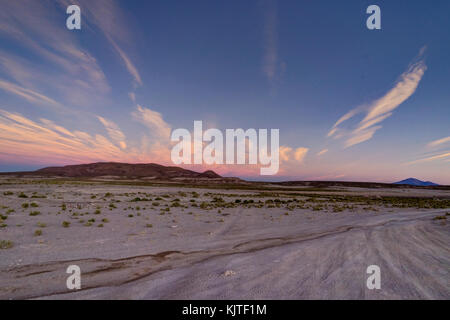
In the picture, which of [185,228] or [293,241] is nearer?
[293,241]

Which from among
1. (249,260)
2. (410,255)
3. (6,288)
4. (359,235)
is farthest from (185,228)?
(410,255)

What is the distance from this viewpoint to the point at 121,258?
704cm
